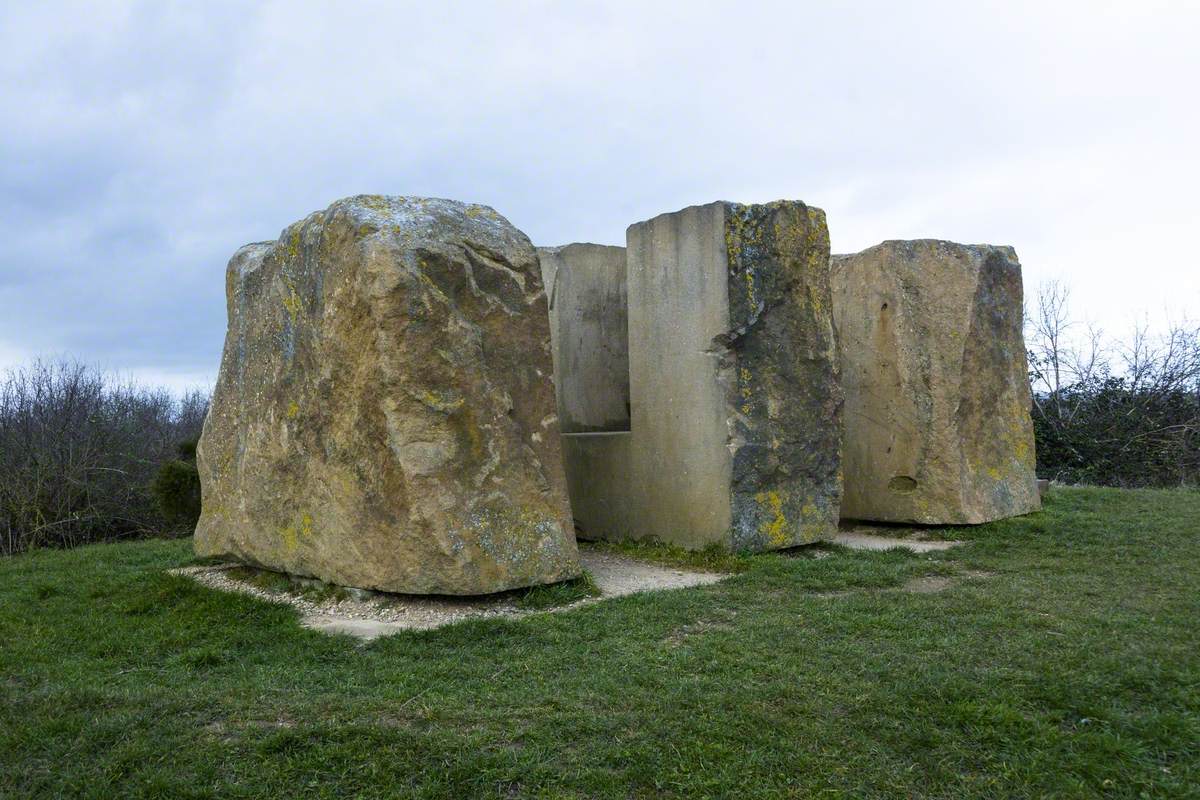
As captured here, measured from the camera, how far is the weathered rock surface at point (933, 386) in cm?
834

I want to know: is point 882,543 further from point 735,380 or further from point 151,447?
point 151,447

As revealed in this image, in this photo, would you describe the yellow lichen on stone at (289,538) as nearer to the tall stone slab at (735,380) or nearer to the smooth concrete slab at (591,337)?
the tall stone slab at (735,380)

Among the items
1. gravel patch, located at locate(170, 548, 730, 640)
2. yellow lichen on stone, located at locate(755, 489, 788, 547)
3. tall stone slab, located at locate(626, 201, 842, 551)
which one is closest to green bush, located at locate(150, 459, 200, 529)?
gravel patch, located at locate(170, 548, 730, 640)

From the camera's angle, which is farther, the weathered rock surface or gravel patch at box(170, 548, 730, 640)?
the weathered rock surface

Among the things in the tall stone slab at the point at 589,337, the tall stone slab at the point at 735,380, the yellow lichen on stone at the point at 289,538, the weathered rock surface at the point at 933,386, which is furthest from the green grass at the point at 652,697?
the tall stone slab at the point at 589,337

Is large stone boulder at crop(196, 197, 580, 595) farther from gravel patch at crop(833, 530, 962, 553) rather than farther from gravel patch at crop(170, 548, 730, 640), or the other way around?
gravel patch at crop(833, 530, 962, 553)

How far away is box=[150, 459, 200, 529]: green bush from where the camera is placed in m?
10.7

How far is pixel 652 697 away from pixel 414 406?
2277mm

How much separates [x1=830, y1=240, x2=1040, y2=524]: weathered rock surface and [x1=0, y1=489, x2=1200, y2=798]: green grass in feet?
7.16

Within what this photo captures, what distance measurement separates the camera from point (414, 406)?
549 cm

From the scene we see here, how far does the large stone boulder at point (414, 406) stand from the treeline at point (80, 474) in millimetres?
5291

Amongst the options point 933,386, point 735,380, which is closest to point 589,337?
point 735,380

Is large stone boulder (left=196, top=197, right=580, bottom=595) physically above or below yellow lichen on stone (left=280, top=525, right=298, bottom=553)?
above

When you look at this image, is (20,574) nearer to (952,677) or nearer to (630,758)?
(630,758)
